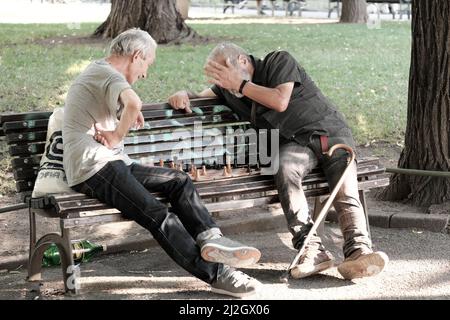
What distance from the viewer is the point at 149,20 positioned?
44.2 ft

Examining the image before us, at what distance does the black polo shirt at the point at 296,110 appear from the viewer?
5.02m

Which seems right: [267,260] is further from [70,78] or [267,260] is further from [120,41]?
[70,78]

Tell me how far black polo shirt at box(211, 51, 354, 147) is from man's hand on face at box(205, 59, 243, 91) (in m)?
0.14

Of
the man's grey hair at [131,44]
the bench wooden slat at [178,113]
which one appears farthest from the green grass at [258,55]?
the man's grey hair at [131,44]

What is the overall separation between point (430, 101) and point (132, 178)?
253 cm

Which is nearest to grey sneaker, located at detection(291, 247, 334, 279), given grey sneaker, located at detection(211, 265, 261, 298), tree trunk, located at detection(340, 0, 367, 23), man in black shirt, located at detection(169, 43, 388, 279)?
man in black shirt, located at detection(169, 43, 388, 279)

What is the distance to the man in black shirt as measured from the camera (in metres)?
4.77

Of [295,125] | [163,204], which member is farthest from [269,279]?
[295,125]

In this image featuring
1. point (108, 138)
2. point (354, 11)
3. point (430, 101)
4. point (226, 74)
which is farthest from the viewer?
point (354, 11)

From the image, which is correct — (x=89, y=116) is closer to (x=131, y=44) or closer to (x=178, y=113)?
(x=131, y=44)

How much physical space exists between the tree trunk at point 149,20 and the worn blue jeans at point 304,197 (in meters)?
8.70

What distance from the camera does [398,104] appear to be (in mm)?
9227

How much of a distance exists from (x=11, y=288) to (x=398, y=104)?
5.61m

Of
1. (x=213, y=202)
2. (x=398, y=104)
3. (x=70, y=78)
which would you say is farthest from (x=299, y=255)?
(x=70, y=78)
